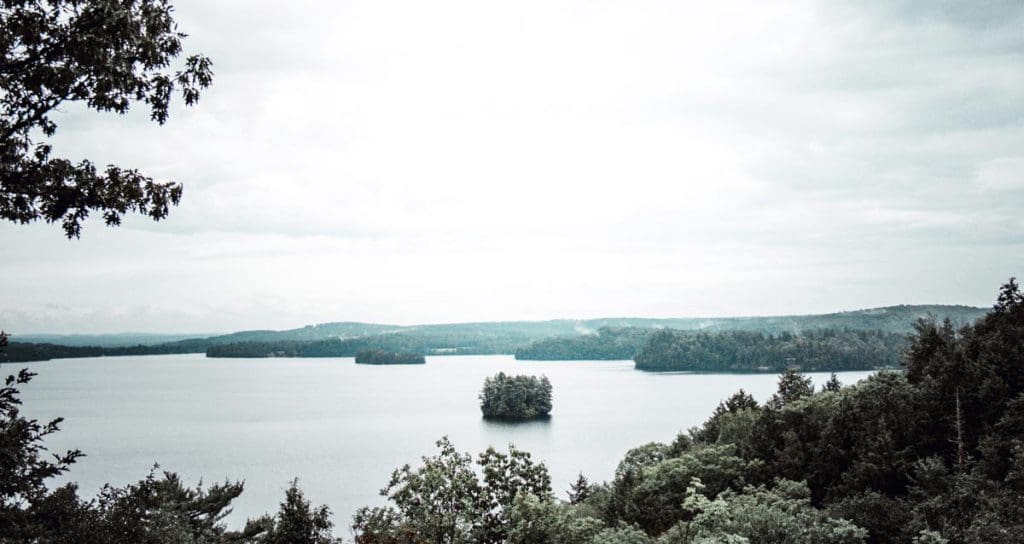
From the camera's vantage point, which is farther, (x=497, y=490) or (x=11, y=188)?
(x=497, y=490)

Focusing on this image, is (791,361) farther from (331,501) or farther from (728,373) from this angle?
(331,501)

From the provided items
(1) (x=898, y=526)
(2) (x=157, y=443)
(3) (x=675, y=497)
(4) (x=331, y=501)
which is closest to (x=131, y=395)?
(2) (x=157, y=443)

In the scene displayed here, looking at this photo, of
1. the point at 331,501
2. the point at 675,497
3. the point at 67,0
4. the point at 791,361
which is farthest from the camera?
the point at 791,361

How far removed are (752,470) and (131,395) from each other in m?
123

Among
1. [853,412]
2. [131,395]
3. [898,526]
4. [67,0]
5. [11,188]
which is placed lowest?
[131,395]

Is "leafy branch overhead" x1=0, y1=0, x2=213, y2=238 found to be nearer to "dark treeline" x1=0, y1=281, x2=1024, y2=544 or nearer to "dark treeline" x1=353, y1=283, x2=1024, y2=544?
"dark treeline" x1=0, y1=281, x2=1024, y2=544

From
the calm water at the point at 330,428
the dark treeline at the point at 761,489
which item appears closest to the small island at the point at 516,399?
the calm water at the point at 330,428

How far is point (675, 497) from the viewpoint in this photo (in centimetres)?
2531

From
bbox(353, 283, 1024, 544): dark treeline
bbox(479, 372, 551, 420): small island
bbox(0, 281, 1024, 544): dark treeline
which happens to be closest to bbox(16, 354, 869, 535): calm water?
bbox(479, 372, 551, 420): small island

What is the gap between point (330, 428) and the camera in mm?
78062

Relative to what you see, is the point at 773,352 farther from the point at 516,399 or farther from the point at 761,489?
the point at 761,489

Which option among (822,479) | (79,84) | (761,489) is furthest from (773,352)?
(79,84)

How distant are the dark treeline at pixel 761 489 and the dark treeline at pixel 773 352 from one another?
136 m

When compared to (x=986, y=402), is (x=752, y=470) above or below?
below
